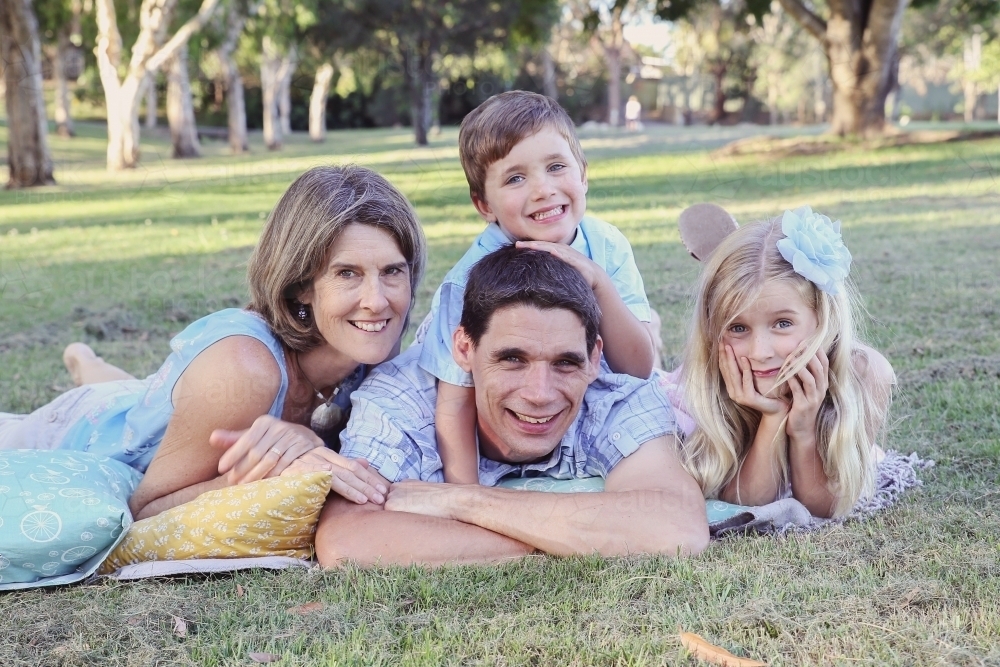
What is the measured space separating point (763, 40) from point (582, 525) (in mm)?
50888

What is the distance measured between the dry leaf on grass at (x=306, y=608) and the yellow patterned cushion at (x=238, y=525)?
0.43 metres

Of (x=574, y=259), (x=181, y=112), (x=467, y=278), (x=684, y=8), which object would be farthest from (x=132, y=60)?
(x=574, y=259)

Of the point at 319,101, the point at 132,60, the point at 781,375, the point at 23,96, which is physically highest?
the point at 132,60

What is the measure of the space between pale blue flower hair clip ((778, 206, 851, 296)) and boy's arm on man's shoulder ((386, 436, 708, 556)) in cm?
87

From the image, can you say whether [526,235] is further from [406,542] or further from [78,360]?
[78,360]

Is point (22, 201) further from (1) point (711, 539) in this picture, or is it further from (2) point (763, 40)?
(2) point (763, 40)

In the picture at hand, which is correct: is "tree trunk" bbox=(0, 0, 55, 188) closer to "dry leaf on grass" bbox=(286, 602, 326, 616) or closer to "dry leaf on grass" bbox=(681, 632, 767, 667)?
"dry leaf on grass" bbox=(286, 602, 326, 616)

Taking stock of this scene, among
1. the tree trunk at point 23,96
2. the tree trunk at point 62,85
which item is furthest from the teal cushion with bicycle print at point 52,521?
the tree trunk at point 62,85

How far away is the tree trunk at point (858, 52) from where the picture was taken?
58.6 ft

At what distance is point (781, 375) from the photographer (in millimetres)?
3633

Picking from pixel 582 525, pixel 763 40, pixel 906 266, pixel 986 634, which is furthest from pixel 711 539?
pixel 763 40

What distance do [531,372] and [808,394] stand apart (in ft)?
3.18

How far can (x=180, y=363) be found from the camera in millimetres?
3896

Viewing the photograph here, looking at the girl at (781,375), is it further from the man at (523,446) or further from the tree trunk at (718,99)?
the tree trunk at (718,99)
